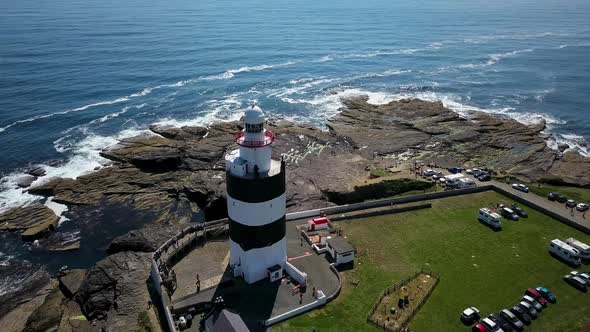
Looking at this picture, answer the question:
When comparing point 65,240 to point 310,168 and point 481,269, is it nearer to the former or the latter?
point 310,168

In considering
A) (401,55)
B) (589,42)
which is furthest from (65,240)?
(589,42)

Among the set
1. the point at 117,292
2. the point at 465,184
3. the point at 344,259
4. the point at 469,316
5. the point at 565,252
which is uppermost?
the point at 565,252

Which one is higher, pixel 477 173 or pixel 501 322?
pixel 501 322

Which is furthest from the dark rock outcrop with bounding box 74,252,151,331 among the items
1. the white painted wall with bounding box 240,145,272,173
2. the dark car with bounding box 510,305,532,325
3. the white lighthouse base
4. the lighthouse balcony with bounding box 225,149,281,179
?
the dark car with bounding box 510,305,532,325

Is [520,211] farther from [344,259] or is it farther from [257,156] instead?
[257,156]

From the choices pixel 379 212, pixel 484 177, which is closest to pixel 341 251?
pixel 379 212

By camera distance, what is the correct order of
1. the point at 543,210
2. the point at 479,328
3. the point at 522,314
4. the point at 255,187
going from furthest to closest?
the point at 543,210, the point at 255,187, the point at 522,314, the point at 479,328

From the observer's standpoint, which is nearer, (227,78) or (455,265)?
(455,265)
